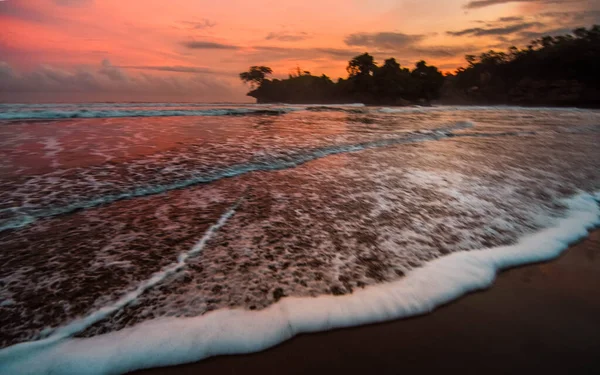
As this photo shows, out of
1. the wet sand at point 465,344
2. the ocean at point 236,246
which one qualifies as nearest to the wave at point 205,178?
the ocean at point 236,246

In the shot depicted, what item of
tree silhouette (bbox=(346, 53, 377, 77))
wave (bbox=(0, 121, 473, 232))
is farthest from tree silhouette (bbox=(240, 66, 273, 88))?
wave (bbox=(0, 121, 473, 232))

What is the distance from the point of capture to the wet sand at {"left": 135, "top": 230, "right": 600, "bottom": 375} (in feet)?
4.21

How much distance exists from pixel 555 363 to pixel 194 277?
1.86 metres

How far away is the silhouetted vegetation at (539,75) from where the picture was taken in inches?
2194

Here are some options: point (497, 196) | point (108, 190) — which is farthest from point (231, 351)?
point (497, 196)

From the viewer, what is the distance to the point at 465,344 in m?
1.41

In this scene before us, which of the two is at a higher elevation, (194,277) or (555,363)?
(194,277)

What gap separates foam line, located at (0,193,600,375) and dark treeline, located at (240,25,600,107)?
70195 millimetres

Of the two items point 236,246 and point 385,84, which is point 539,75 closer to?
point 385,84

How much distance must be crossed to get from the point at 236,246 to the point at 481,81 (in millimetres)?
92353

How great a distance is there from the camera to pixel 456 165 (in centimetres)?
522

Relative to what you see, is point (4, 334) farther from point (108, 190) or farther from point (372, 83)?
point (372, 83)

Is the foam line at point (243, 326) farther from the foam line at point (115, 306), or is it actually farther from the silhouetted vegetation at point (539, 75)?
the silhouetted vegetation at point (539, 75)

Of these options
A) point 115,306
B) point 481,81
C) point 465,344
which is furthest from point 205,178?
point 481,81
